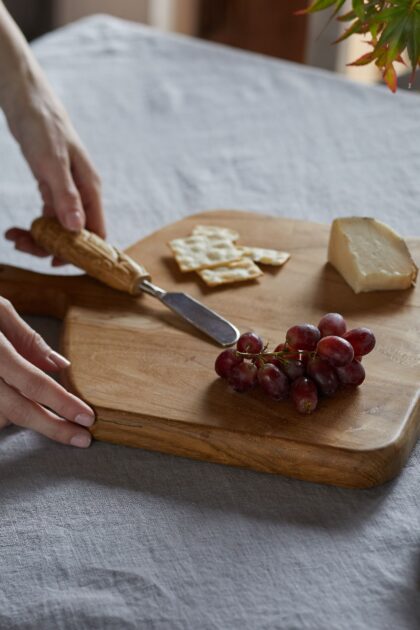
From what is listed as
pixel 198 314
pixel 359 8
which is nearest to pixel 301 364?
pixel 198 314

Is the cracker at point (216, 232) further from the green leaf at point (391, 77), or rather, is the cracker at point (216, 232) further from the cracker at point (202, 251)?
the green leaf at point (391, 77)

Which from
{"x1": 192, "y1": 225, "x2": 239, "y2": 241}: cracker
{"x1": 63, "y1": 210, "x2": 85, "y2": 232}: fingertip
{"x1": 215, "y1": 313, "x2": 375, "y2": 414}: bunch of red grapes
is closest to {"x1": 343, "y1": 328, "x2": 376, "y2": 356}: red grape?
{"x1": 215, "y1": 313, "x2": 375, "y2": 414}: bunch of red grapes

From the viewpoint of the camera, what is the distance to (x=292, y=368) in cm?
117

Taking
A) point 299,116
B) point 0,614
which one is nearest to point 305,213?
point 299,116

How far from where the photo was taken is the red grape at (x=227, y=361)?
1.19 meters

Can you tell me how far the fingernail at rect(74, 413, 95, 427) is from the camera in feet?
3.86

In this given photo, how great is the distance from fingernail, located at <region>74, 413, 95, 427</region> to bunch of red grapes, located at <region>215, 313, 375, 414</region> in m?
0.18

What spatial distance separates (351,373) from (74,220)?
587mm

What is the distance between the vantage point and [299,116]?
7.03 feet

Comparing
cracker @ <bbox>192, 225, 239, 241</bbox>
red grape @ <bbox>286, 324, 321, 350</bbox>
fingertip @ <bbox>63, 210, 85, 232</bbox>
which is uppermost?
red grape @ <bbox>286, 324, 321, 350</bbox>

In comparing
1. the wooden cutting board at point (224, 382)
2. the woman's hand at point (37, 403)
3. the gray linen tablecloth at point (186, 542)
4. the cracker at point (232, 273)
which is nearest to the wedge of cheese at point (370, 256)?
the wooden cutting board at point (224, 382)

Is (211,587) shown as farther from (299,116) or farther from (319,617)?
(299,116)

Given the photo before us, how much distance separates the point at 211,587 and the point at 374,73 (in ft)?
13.7

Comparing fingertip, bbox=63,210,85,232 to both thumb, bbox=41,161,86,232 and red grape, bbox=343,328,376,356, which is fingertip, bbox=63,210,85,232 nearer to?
thumb, bbox=41,161,86,232
